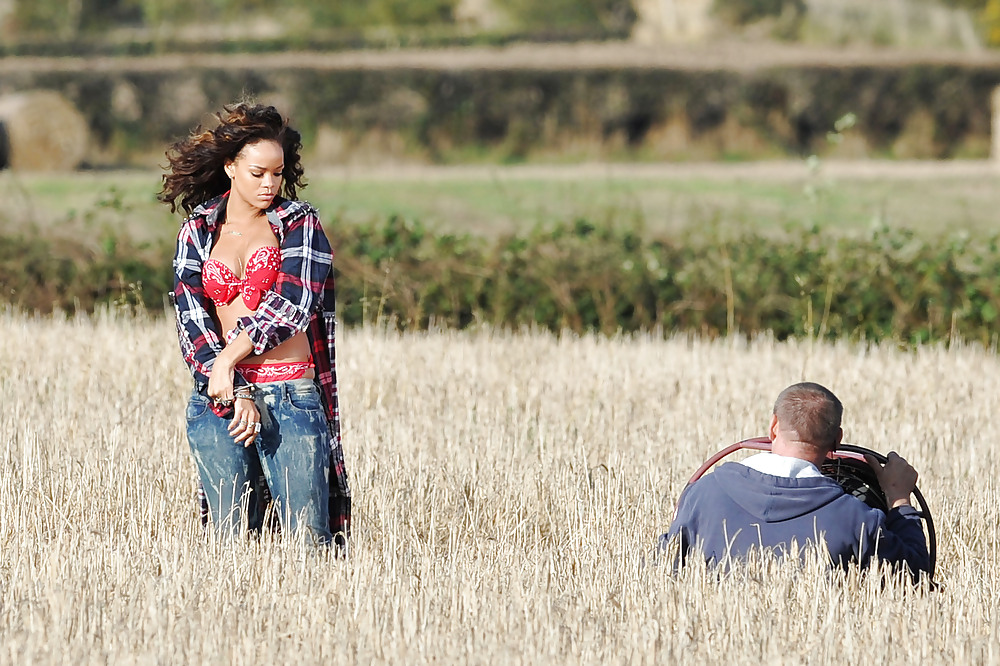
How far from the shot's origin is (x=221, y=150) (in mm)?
5043

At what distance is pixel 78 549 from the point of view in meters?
5.24

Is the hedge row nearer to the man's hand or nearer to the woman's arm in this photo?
the woman's arm

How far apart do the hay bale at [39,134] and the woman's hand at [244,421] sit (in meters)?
22.2

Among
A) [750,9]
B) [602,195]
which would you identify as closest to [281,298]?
[602,195]

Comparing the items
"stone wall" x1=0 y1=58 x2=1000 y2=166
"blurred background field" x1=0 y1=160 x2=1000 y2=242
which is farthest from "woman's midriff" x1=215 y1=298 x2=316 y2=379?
"stone wall" x1=0 y1=58 x2=1000 y2=166

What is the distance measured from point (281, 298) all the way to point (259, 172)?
452 millimetres

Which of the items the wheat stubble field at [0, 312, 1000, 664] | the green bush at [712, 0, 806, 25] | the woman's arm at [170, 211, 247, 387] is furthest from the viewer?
the green bush at [712, 0, 806, 25]

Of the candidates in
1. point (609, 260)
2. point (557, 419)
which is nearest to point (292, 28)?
point (609, 260)

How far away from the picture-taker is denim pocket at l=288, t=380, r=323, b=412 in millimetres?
4980

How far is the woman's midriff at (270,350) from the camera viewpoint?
4.98 metres

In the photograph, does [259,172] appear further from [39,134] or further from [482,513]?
[39,134]

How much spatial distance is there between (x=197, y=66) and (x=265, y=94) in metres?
1.56

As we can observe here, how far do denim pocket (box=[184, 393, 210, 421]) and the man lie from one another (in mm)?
1656

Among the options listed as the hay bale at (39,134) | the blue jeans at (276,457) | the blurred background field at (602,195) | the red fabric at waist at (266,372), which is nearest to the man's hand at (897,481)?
the blue jeans at (276,457)
